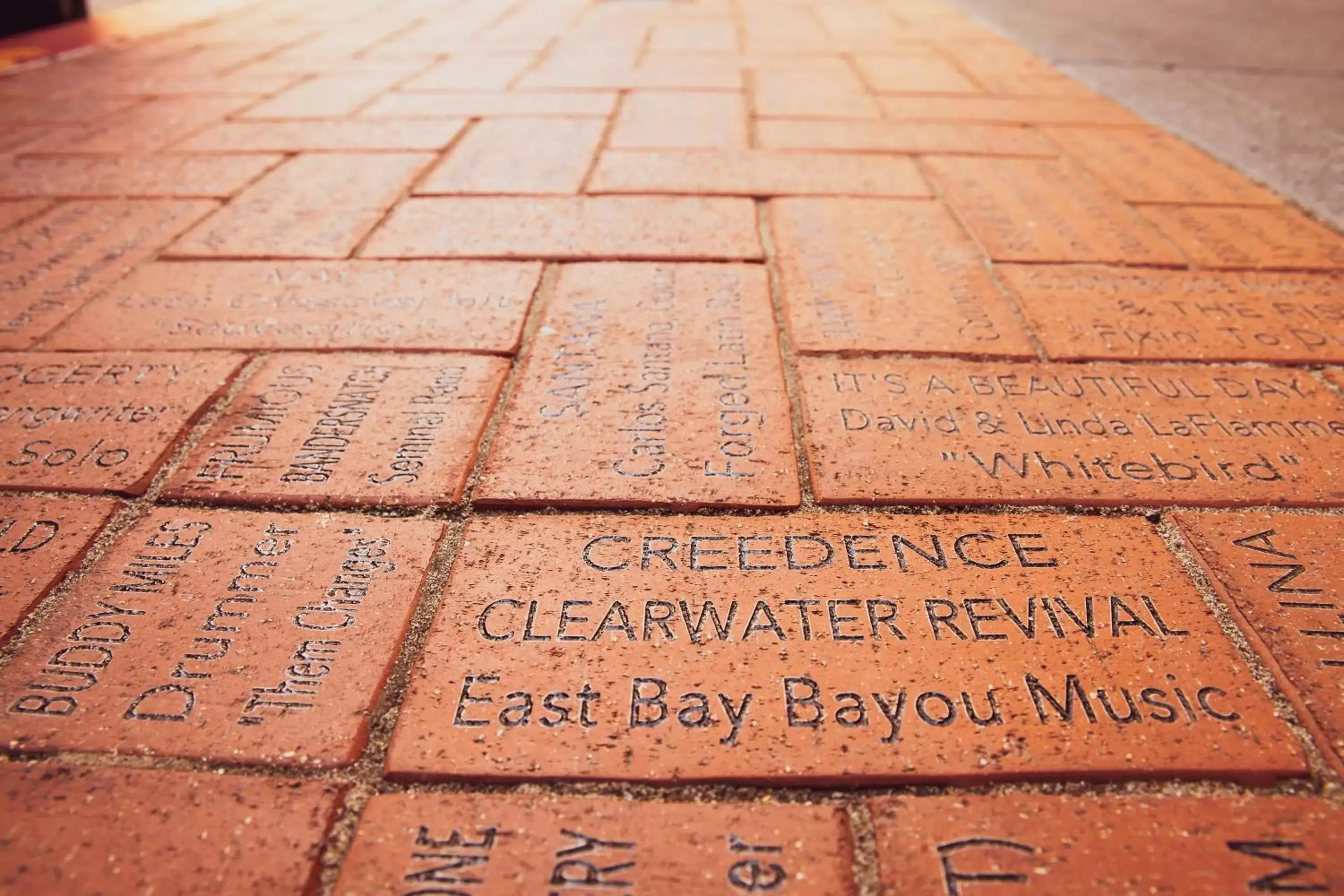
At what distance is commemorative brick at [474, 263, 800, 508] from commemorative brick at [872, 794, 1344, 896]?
17.8 inches

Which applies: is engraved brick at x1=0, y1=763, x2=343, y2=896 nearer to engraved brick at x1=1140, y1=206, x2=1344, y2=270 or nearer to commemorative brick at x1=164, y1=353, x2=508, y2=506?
commemorative brick at x1=164, y1=353, x2=508, y2=506

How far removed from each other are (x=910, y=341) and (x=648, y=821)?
991mm

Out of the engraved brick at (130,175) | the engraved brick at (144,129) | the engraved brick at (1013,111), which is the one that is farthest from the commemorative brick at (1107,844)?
the engraved brick at (144,129)

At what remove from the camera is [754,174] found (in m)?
2.29

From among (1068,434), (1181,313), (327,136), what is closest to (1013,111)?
(1181,313)

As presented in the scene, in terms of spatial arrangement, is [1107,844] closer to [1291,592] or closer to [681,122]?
[1291,592]

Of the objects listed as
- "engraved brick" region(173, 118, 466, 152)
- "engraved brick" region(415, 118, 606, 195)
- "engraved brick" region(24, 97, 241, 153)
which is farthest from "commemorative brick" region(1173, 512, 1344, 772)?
"engraved brick" region(24, 97, 241, 153)

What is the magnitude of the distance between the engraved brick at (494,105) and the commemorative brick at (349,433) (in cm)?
165

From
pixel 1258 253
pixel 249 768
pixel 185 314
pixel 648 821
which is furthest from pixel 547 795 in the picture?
pixel 1258 253

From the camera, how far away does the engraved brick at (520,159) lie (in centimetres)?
220

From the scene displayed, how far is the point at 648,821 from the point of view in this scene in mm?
758

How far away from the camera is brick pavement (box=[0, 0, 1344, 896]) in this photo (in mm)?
758

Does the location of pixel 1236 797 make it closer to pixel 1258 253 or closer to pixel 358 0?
pixel 1258 253

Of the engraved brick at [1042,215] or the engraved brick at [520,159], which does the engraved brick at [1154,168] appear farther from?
the engraved brick at [520,159]
